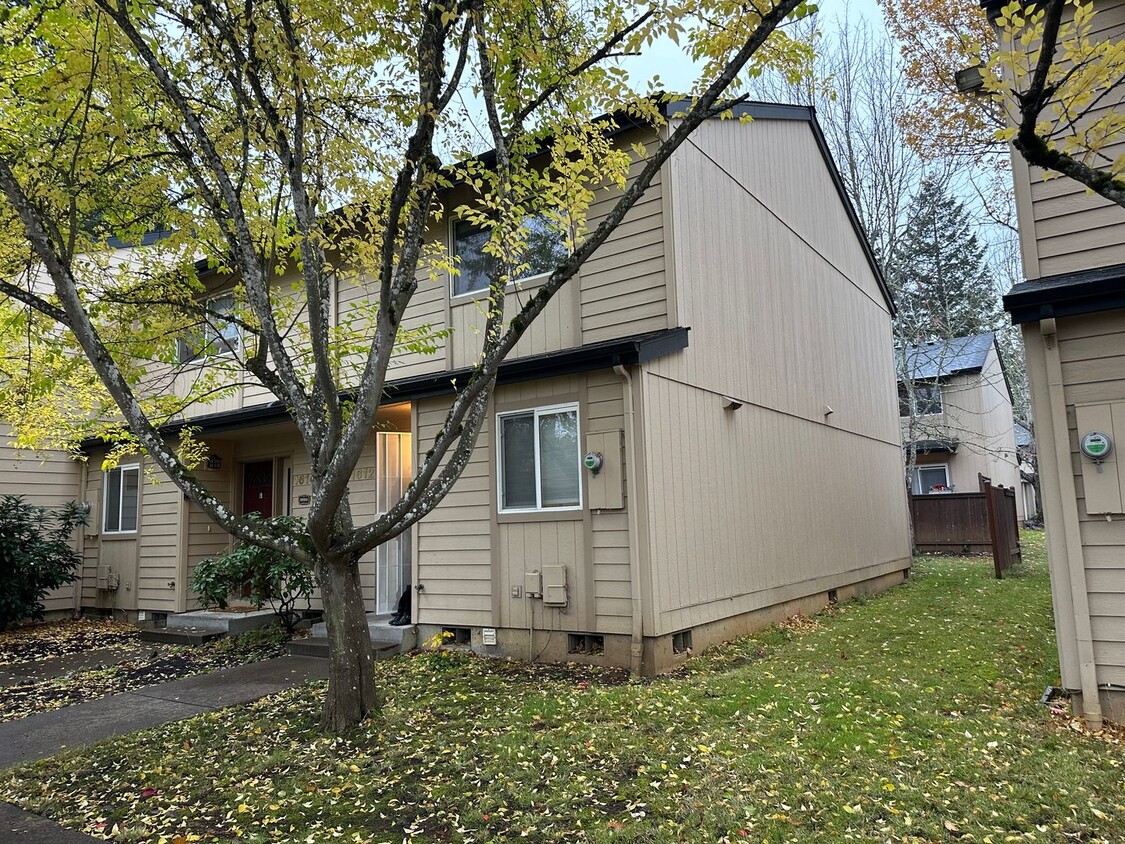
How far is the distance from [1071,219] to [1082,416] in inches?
60.8

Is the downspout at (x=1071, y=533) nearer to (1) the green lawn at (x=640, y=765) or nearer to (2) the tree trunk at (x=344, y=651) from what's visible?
(1) the green lawn at (x=640, y=765)

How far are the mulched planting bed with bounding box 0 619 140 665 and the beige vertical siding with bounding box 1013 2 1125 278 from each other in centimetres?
1215

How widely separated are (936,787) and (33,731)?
698 cm

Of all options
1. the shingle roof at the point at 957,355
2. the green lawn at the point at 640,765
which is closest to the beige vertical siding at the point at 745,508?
the green lawn at the point at 640,765

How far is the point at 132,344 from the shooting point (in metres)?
7.69

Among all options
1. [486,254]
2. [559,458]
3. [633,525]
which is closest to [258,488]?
[486,254]

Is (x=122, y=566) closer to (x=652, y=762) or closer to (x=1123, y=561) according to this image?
(x=652, y=762)

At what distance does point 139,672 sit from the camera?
8.61 meters

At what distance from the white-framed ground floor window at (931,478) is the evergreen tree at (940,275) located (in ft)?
14.5

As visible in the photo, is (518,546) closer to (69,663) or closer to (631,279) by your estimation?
(631,279)

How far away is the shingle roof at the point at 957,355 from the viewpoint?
77.6 ft

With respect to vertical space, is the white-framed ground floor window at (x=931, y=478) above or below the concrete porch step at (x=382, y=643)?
above

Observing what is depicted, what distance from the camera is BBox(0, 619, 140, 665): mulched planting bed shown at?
397 inches

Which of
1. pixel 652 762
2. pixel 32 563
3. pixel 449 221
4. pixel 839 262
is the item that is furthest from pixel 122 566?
pixel 839 262
